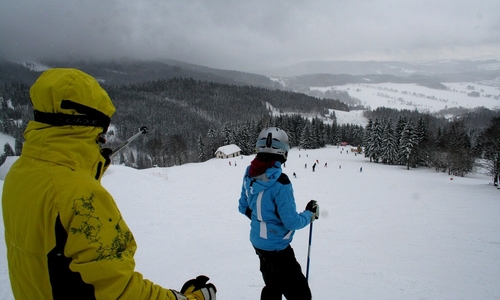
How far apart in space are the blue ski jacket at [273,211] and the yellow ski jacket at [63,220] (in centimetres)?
196

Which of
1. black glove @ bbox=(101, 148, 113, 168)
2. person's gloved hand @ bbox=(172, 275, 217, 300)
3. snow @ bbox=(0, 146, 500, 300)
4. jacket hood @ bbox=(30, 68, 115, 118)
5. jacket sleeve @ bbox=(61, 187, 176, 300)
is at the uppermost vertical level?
jacket hood @ bbox=(30, 68, 115, 118)

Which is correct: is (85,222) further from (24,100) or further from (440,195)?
(24,100)

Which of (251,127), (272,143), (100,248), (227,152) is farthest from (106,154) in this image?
(251,127)

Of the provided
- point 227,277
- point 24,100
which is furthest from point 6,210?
point 24,100

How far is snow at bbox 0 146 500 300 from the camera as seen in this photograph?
5730 mm

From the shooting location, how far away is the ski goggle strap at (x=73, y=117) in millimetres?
1362

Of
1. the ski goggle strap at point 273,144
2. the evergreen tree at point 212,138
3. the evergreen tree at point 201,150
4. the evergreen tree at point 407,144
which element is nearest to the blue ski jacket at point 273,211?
the ski goggle strap at point 273,144

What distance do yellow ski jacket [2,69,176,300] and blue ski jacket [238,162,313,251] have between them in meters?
1.96

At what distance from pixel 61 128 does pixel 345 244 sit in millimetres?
9397

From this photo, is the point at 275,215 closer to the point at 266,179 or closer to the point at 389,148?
the point at 266,179

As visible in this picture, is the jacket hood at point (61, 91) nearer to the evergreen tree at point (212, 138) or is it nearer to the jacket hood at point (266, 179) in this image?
the jacket hood at point (266, 179)

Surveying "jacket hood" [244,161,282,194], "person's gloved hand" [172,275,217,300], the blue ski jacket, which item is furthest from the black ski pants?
"person's gloved hand" [172,275,217,300]

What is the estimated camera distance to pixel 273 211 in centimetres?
329

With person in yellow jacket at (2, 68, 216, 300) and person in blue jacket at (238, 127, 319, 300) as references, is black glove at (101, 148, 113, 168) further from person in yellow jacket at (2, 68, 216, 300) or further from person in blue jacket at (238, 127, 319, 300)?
person in blue jacket at (238, 127, 319, 300)
